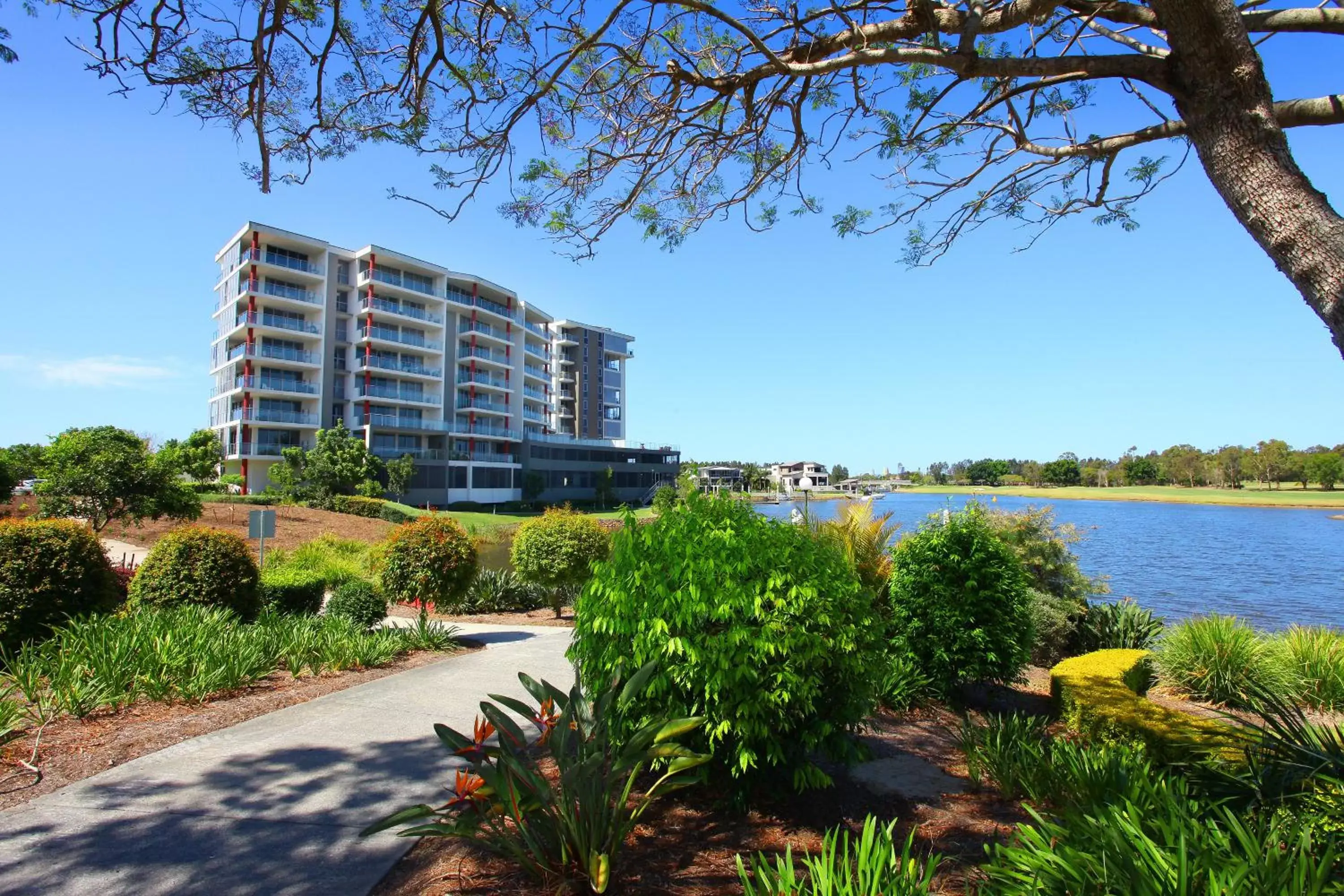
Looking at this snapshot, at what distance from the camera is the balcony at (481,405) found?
59875mm

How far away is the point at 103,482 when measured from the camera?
64.1 ft

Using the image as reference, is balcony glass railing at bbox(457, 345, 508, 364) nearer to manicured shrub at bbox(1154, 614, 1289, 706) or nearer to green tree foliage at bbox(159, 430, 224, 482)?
green tree foliage at bbox(159, 430, 224, 482)

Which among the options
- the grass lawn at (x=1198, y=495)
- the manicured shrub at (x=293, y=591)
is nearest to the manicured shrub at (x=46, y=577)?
the manicured shrub at (x=293, y=591)

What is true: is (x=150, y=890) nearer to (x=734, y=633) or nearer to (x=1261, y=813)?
(x=734, y=633)

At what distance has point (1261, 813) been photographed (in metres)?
3.14

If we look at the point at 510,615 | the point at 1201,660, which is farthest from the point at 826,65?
the point at 510,615

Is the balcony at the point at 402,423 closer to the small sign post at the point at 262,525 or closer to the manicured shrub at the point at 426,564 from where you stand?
the small sign post at the point at 262,525

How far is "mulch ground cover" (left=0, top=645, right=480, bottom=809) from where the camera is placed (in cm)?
466

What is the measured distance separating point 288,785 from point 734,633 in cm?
327

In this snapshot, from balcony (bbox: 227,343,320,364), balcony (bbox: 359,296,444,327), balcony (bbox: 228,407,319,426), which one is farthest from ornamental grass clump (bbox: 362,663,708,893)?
balcony (bbox: 359,296,444,327)

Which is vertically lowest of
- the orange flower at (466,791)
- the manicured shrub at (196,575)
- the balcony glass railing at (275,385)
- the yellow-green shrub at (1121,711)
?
the yellow-green shrub at (1121,711)

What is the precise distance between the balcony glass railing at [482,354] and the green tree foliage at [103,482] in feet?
128

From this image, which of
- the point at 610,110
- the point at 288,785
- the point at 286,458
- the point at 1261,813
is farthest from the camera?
the point at 286,458

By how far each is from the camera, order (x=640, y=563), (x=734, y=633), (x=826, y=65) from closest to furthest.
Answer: (x=734, y=633) < (x=640, y=563) < (x=826, y=65)
